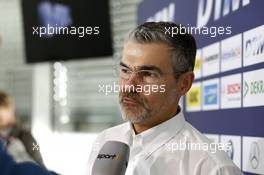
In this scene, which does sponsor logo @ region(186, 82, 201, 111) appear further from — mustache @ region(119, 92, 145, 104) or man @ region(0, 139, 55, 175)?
man @ region(0, 139, 55, 175)

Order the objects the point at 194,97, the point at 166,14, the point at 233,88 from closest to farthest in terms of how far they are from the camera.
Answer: the point at 233,88
the point at 194,97
the point at 166,14

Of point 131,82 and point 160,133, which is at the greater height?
point 131,82

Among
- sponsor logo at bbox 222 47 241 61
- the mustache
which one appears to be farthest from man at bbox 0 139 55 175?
sponsor logo at bbox 222 47 241 61

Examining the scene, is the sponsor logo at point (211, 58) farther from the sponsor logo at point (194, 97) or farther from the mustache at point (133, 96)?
the mustache at point (133, 96)

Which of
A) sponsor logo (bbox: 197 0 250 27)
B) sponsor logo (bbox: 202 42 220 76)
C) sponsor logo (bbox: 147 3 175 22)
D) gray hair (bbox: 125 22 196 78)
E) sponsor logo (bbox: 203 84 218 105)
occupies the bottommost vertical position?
sponsor logo (bbox: 203 84 218 105)

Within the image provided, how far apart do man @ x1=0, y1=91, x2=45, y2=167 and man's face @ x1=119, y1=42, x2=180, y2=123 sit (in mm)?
243

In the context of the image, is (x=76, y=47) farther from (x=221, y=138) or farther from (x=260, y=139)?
(x=260, y=139)

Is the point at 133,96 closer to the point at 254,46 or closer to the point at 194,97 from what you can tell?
the point at 254,46

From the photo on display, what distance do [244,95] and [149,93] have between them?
13.7 inches

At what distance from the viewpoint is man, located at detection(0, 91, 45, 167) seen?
2.65ft

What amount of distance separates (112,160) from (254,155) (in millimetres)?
535

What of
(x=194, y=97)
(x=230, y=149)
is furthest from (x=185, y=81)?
(x=194, y=97)

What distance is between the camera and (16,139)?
1.11 metres

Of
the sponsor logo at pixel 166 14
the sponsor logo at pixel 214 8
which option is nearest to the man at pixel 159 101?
the sponsor logo at pixel 214 8
